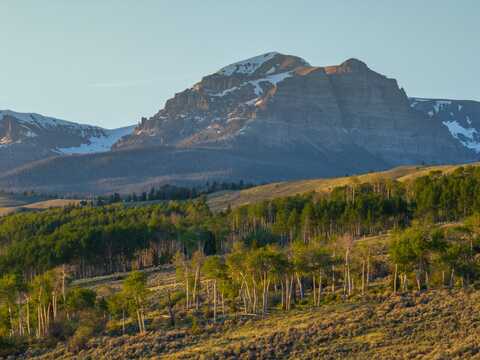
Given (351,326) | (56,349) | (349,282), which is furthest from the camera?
(349,282)

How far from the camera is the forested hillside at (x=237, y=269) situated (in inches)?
3201

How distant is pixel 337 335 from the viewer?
213ft

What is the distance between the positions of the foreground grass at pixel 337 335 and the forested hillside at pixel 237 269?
262 cm

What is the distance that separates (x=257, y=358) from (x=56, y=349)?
75.5ft

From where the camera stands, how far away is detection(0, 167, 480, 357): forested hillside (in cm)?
8131

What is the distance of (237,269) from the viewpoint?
87250mm

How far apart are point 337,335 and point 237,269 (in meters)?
23.8

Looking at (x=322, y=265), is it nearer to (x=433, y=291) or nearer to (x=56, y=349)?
(x=433, y=291)

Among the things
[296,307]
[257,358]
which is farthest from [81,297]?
[257,358]

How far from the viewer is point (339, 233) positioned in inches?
5389

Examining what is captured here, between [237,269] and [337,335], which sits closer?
[337,335]

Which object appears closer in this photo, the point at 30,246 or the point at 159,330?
the point at 159,330

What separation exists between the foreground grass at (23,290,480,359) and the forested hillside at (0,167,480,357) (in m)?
2.62

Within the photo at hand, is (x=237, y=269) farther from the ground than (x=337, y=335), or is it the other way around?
(x=237, y=269)
